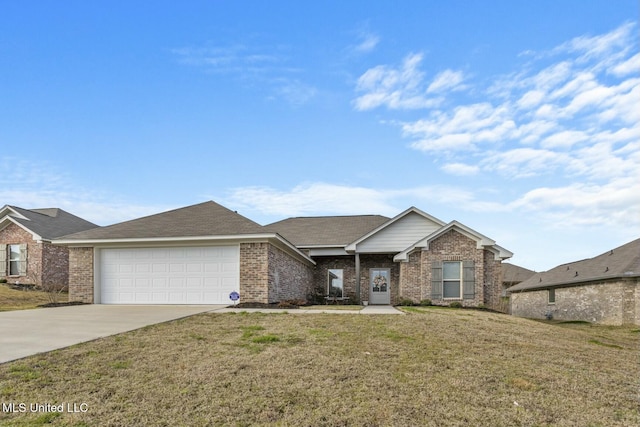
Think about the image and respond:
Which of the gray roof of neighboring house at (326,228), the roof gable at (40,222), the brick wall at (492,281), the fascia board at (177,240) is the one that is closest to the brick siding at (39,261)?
the roof gable at (40,222)

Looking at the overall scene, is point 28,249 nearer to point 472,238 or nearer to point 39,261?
point 39,261

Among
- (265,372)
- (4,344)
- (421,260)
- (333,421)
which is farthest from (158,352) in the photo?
(421,260)

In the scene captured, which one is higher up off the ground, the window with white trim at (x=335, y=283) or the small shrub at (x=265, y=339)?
the small shrub at (x=265, y=339)

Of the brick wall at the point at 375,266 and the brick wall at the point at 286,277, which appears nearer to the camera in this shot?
the brick wall at the point at 286,277

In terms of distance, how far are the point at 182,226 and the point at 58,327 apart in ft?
24.4

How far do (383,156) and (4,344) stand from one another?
13755 mm

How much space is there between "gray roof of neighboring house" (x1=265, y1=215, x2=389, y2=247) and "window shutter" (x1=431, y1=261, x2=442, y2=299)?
5.13 m

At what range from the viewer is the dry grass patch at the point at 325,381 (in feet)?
14.2

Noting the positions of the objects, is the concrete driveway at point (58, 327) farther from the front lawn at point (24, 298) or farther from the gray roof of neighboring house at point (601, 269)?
the gray roof of neighboring house at point (601, 269)

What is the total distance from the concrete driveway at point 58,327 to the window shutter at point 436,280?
11.6 metres

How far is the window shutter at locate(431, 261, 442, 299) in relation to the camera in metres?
18.8

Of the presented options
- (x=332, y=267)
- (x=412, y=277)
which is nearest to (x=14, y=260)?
(x=332, y=267)

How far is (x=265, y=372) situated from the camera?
5668 mm

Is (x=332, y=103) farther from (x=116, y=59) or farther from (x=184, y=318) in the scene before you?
(x=184, y=318)
